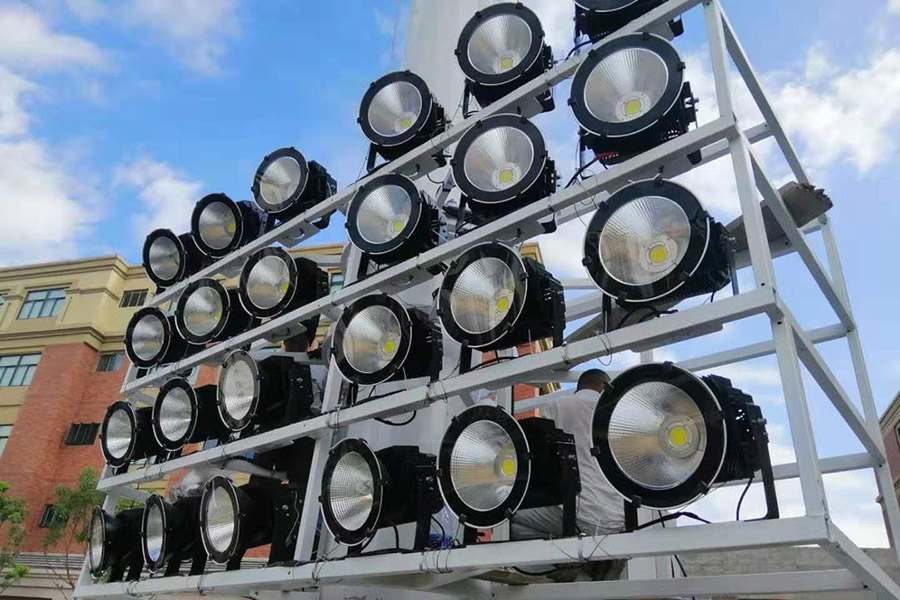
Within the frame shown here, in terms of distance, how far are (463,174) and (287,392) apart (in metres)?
1.64

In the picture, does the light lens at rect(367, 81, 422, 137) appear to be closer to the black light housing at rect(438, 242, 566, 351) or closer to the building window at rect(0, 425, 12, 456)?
the black light housing at rect(438, 242, 566, 351)

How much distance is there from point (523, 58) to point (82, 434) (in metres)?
23.9

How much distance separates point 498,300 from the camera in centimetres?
319

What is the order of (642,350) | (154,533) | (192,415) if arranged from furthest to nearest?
(192,415), (154,533), (642,350)

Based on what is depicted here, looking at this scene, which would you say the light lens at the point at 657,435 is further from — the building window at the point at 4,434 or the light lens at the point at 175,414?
the building window at the point at 4,434

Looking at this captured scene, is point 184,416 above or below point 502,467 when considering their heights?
above

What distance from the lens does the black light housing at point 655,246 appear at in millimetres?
2625

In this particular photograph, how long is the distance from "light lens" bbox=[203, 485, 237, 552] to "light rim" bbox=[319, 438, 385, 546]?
774mm

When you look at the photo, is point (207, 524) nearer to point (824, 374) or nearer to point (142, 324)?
point (142, 324)

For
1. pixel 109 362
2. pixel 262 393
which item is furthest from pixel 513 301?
pixel 109 362

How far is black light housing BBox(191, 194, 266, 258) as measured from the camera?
5395 millimetres

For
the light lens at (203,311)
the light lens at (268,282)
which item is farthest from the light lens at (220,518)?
the light lens at (203,311)

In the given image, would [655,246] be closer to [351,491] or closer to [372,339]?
[372,339]

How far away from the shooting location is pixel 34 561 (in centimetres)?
Answer: 1942
